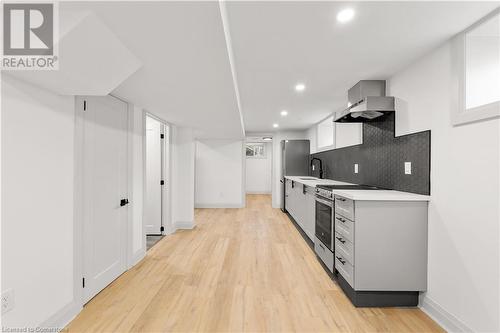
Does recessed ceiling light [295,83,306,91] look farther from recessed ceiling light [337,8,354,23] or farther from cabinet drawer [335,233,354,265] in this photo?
cabinet drawer [335,233,354,265]

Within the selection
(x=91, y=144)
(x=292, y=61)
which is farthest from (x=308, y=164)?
(x=91, y=144)

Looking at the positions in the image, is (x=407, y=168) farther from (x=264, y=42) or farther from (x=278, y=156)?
(x=278, y=156)

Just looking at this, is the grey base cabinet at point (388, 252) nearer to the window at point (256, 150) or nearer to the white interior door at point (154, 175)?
the white interior door at point (154, 175)

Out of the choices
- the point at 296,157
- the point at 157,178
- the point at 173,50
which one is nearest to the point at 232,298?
the point at 173,50

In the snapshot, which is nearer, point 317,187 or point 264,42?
point 264,42

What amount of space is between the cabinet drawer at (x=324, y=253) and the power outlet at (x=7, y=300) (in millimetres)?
2769

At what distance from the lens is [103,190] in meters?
2.55

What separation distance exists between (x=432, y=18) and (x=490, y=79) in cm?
67

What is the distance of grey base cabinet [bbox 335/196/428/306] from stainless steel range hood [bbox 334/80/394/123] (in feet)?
3.58

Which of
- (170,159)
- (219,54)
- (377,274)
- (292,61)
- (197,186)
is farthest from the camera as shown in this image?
(197,186)

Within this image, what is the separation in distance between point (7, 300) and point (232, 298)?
5.43 feet

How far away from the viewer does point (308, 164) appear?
21.9ft

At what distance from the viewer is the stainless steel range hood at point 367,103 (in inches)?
106

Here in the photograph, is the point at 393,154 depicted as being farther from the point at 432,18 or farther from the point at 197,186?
the point at 197,186
